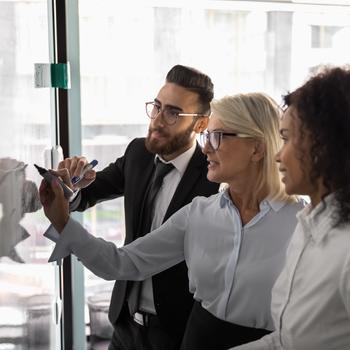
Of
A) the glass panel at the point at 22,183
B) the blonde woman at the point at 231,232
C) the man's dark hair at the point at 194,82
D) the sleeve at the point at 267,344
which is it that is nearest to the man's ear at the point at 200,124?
the man's dark hair at the point at 194,82

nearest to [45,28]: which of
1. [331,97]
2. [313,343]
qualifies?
[331,97]

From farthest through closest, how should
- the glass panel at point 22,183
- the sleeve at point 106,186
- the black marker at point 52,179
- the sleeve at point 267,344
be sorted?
the sleeve at point 106,186 < the black marker at point 52,179 < the glass panel at point 22,183 < the sleeve at point 267,344

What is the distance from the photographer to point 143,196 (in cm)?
193

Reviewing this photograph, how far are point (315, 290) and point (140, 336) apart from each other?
97cm

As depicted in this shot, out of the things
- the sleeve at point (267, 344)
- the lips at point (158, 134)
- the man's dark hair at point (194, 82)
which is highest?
the man's dark hair at point (194, 82)

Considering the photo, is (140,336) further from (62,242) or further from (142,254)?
(62,242)

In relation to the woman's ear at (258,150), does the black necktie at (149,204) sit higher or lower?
lower

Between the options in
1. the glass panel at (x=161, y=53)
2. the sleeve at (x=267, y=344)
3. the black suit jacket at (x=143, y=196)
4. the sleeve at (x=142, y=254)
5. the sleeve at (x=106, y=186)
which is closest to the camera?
the sleeve at (x=267, y=344)

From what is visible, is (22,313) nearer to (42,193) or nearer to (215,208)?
(42,193)

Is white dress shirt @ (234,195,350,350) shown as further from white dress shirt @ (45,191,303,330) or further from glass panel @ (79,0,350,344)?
glass panel @ (79,0,350,344)

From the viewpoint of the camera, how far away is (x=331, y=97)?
1069 mm

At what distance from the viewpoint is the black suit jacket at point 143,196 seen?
1811 millimetres

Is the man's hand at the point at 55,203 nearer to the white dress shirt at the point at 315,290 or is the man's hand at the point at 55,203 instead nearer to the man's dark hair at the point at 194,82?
the white dress shirt at the point at 315,290

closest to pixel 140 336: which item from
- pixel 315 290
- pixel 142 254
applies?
pixel 142 254
